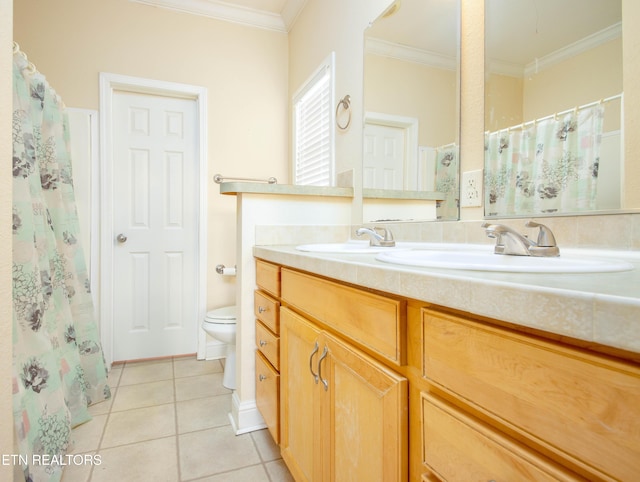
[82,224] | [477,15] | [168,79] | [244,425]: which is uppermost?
[168,79]

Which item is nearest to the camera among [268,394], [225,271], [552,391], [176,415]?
[552,391]

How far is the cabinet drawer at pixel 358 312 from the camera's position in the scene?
656mm

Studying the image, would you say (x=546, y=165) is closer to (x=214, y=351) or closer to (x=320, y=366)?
(x=320, y=366)

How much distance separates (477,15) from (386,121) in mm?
541

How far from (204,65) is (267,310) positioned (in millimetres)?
2082

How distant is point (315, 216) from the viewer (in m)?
1.84

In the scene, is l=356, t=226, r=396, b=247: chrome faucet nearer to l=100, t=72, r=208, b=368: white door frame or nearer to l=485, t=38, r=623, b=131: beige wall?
l=485, t=38, r=623, b=131: beige wall

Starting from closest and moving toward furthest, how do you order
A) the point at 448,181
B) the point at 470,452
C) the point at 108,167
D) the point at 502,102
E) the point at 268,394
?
1. the point at 470,452
2. the point at 502,102
3. the point at 448,181
4. the point at 268,394
5. the point at 108,167

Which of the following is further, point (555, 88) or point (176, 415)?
point (176, 415)

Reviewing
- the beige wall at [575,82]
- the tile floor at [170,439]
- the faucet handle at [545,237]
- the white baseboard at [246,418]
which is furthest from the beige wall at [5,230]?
the beige wall at [575,82]

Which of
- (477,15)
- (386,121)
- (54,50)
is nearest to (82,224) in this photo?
(54,50)

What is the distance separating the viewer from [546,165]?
0.96m

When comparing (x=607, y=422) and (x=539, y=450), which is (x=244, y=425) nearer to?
(x=539, y=450)

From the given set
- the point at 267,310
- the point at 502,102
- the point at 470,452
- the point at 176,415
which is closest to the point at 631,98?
the point at 502,102
